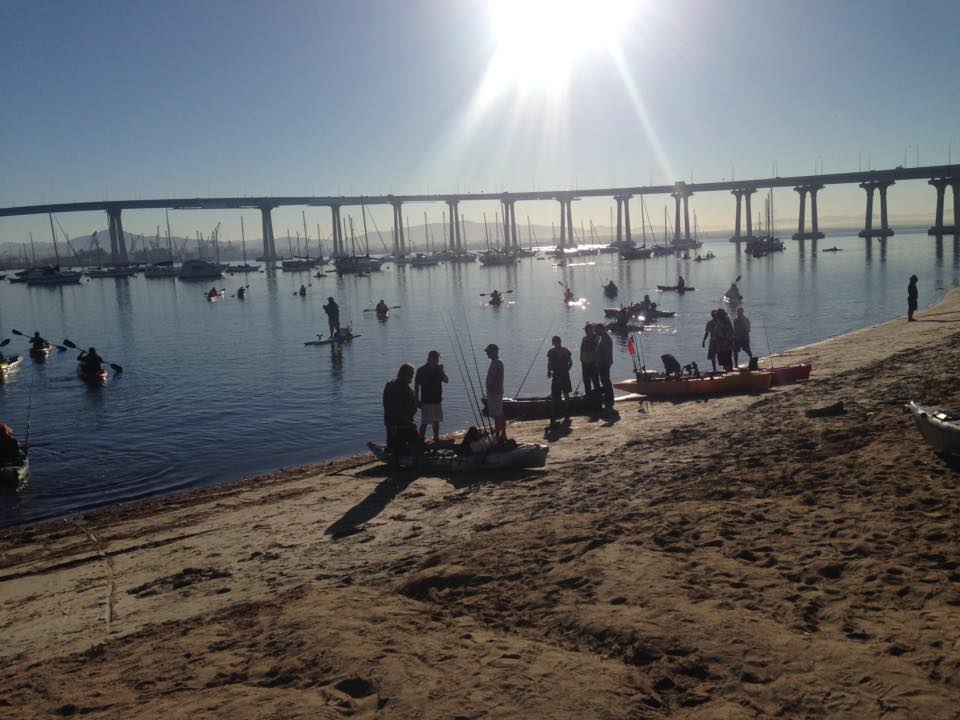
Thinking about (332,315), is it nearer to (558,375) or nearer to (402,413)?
(558,375)

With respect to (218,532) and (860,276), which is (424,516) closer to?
(218,532)

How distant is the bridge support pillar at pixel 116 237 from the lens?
14500 cm

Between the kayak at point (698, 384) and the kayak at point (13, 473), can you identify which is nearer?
the kayak at point (13, 473)

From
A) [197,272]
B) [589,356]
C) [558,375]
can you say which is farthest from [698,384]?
[197,272]

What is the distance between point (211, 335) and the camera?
145ft

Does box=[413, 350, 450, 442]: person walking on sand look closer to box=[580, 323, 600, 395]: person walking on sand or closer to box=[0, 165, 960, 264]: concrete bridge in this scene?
box=[580, 323, 600, 395]: person walking on sand

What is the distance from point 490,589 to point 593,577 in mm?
864

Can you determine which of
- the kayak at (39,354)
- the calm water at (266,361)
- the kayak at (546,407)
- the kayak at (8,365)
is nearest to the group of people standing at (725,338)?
the kayak at (546,407)

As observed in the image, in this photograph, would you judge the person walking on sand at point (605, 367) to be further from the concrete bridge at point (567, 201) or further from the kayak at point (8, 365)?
the concrete bridge at point (567, 201)

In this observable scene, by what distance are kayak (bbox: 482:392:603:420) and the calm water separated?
2963 mm

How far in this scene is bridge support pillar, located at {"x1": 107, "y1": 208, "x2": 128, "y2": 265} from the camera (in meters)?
145

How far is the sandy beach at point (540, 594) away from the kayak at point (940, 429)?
0.21 metres

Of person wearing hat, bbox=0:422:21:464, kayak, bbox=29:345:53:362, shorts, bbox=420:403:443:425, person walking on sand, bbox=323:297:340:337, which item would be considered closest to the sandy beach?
shorts, bbox=420:403:443:425

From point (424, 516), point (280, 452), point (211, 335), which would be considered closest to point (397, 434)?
point (424, 516)
